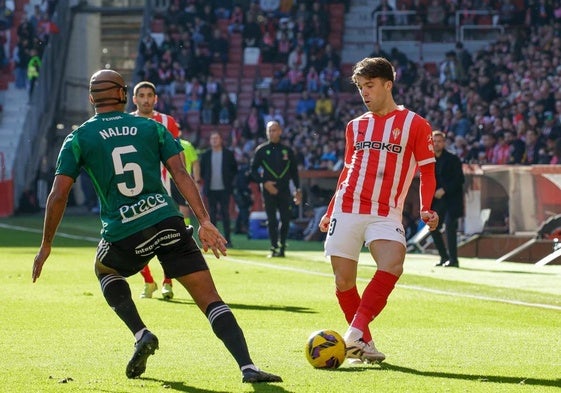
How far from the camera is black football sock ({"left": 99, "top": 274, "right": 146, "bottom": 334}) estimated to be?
8828 millimetres

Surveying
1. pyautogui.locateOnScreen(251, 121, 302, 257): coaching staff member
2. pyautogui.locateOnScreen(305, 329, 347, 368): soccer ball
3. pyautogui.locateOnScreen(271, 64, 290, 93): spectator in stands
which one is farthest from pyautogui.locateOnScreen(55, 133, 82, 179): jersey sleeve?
pyautogui.locateOnScreen(271, 64, 290, 93): spectator in stands

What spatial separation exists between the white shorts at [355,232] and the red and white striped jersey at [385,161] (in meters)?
0.05

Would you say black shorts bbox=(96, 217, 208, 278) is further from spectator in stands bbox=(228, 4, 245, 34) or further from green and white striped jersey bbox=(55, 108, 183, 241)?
spectator in stands bbox=(228, 4, 245, 34)

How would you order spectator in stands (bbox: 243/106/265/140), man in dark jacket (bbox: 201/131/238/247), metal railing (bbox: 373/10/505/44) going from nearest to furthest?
man in dark jacket (bbox: 201/131/238/247) < spectator in stands (bbox: 243/106/265/140) < metal railing (bbox: 373/10/505/44)

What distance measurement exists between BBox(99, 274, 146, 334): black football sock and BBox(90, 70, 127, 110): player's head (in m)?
1.08

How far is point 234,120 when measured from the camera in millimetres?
41781

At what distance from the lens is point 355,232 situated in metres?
9.59

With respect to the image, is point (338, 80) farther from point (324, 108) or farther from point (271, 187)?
point (271, 187)

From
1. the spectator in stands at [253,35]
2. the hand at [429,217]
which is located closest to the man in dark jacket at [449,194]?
the hand at [429,217]

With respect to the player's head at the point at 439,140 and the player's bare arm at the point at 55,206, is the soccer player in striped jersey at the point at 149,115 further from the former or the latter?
the player's head at the point at 439,140

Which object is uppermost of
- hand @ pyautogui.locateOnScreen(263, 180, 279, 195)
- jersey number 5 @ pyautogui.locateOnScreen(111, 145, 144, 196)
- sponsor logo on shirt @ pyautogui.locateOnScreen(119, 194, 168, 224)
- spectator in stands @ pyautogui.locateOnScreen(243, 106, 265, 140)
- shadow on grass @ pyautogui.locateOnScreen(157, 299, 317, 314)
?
jersey number 5 @ pyautogui.locateOnScreen(111, 145, 144, 196)

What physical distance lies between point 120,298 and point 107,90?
1290 millimetres

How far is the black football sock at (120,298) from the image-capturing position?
29.0ft

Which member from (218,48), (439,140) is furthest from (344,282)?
(218,48)
